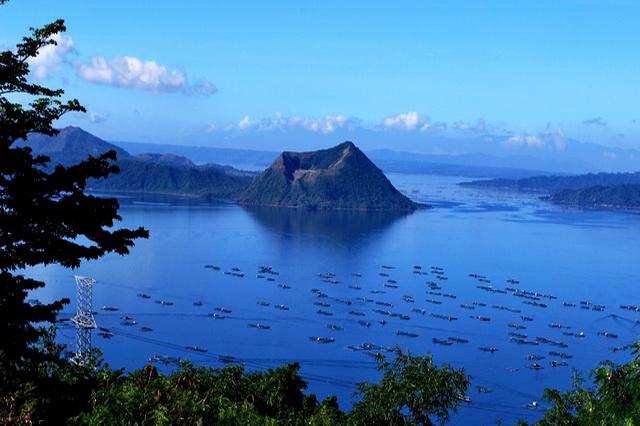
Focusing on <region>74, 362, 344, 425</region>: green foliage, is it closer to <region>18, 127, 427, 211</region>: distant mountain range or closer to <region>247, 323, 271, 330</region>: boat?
<region>247, 323, 271, 330</region>: boat

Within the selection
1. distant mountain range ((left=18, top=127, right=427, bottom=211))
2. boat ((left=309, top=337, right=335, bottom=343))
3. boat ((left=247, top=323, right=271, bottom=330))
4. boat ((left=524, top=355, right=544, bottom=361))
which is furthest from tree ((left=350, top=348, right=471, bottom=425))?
distant mountain range ((left=18, top=127, right=427, bottom=211))

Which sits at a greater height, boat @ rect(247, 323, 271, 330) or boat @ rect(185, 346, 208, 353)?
boat @ rect(247, 323, 271, 330)

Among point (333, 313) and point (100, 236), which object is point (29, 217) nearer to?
point (100, 236)

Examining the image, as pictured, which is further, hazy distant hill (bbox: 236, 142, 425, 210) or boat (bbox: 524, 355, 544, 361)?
hazy distant hill (bbox: 236, 142, 425, 210)

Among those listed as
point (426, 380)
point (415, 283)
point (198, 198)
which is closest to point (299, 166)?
point (198, 198)

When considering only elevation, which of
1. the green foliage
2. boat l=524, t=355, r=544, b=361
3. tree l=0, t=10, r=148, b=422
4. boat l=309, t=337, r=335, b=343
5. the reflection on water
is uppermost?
tree l=0, t=10, r=148, b=422

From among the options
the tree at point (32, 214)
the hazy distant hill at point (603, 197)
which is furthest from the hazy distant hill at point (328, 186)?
the tree at point (32, 214)

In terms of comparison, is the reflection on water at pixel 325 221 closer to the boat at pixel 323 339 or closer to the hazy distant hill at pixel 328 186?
the hazy distant hill at pixel 328 186
